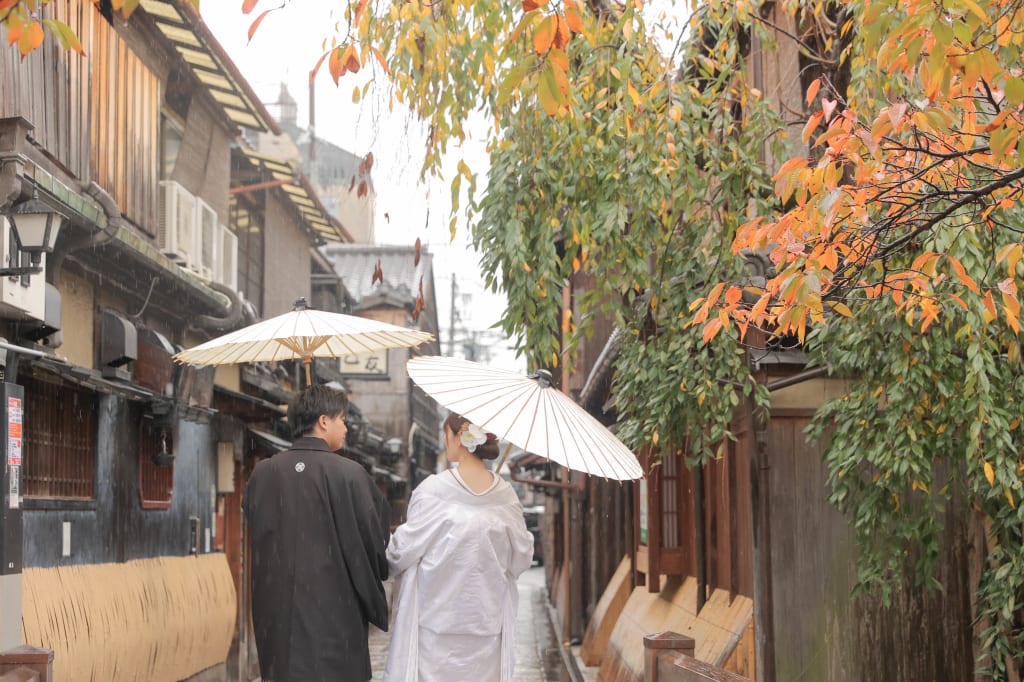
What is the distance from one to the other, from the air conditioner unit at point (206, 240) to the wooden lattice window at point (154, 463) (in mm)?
2725

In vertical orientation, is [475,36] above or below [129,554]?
above

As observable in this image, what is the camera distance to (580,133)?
323 inches

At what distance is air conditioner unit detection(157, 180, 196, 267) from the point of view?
46.0 feet

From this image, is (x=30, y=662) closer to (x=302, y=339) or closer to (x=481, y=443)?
(x=481, y=443)

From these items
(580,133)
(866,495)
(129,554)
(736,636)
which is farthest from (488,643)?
(129,554)

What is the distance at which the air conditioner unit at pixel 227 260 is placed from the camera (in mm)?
16453

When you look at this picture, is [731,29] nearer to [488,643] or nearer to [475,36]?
[475,36]

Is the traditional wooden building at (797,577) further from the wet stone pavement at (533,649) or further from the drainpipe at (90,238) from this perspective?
the drainpipe at (90,238)

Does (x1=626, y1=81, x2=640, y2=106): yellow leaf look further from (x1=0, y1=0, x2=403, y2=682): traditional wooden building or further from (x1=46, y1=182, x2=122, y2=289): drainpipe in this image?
(x1=46, y1=182, x2=122, y2=289): drainpipe

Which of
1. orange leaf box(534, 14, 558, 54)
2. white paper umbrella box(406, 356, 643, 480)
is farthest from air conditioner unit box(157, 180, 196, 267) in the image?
orange leaf box(534, 14, 558, 54)

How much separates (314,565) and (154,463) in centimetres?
746

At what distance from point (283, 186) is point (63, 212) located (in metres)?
11.7

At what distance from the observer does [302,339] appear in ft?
26.1

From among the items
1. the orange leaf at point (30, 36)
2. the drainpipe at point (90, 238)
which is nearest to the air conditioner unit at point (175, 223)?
the drainpipe at point (90, 238)
